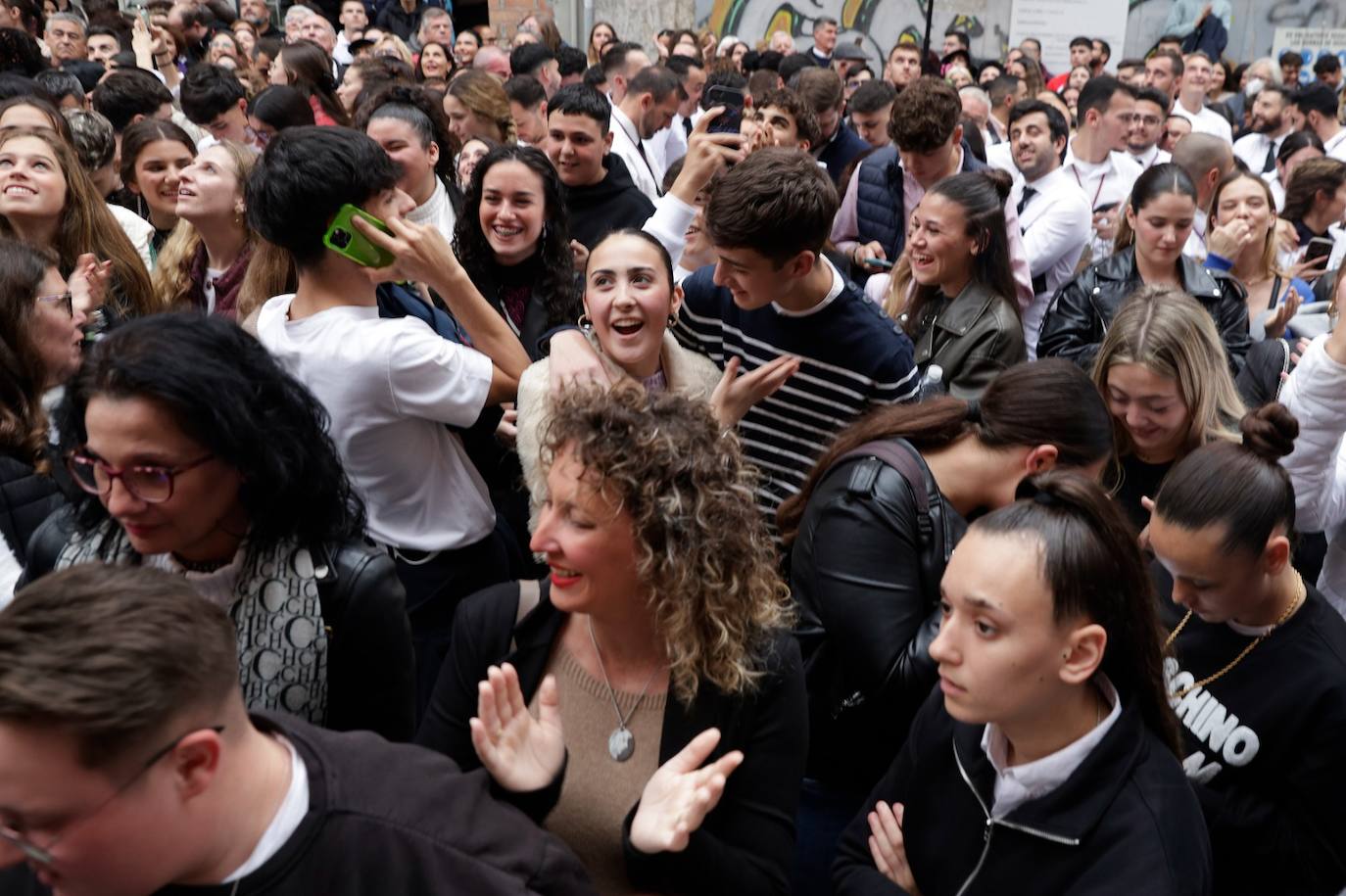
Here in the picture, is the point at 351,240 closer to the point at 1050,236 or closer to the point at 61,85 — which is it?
the point at 1050,236

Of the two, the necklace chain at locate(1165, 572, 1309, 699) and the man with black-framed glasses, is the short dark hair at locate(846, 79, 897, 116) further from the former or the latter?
the man with black-framed glasses

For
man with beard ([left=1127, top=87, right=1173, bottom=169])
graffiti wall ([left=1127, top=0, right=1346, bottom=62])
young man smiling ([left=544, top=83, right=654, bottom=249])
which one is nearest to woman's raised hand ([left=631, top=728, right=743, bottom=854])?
young man smiling ([left=544, top=83, right=654, bottom=249])

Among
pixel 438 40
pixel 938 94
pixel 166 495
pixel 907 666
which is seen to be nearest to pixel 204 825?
pixel 166 495

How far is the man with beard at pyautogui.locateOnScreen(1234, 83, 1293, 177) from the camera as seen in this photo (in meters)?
9.62

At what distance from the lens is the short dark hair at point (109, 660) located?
132cm

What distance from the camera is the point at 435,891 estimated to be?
1439mm

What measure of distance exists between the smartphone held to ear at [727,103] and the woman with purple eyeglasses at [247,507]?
504 cm

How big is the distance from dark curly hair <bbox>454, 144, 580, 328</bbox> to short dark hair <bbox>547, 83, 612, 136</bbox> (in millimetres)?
1290

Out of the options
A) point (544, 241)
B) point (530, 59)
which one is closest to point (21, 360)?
point (544, 241)

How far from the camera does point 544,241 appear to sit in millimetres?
4121

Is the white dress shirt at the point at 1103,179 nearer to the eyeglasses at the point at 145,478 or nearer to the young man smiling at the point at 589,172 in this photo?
the young man smiling at the point at 589,172

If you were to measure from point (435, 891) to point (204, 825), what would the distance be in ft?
0.94

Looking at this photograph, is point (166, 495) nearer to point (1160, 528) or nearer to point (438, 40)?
point (1160, 528)

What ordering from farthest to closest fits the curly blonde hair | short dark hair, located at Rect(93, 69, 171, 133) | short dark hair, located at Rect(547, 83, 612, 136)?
short dark hair, located at Rect(93, 69, 171, 133), short dark hair, located at Rect(547, 83, 612, 136), the curly blonde hair
